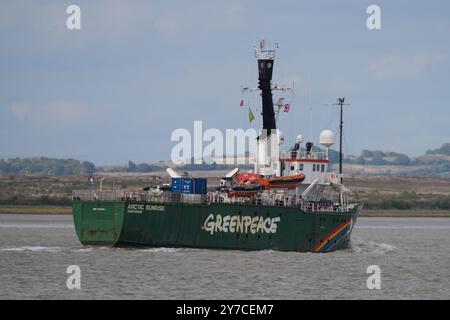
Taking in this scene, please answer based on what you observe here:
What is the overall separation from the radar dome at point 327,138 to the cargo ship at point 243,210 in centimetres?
316

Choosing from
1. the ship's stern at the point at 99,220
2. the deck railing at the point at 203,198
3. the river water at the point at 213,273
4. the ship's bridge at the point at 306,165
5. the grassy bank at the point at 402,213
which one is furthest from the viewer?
the grassy bank at the point at 402,213

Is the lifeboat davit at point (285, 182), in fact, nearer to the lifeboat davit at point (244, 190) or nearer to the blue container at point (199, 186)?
the lifeboat davit at point (244, 190)

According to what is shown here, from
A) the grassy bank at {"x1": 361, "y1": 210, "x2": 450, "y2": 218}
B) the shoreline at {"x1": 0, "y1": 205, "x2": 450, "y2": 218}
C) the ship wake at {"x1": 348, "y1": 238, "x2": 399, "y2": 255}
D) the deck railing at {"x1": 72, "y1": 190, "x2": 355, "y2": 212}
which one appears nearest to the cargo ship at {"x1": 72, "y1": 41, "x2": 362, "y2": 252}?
the deck railing at {"x1": 72, "y1": 190, "x2": 355, "y2": 212}

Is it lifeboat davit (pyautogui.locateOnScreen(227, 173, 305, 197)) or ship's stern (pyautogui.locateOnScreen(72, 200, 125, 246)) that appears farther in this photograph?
lifeboat davit (pyautogui.locateOnScreen(227, 173, 305, 197))

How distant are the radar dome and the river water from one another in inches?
347

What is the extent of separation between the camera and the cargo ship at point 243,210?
239 feet

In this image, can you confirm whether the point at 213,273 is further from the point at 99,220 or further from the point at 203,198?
the point at 99,220

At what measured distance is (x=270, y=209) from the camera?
7575 centimetres

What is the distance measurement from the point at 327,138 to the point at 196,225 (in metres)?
18.3

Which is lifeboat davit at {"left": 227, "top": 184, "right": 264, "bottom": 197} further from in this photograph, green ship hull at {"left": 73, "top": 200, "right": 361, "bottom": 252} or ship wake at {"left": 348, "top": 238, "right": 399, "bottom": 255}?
ship wake at {"left": 348, "top": 238, "right": 399, "bottom": 255}

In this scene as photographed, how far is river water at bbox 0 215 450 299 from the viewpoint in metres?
58.0

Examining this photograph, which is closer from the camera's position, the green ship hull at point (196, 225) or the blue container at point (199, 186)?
the green ship hull at point (196, 225)

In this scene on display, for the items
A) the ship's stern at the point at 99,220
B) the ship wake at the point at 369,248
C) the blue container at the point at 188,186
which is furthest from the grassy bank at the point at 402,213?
the ship's stern at the point at 99,220

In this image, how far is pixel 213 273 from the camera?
64875 millimetres
